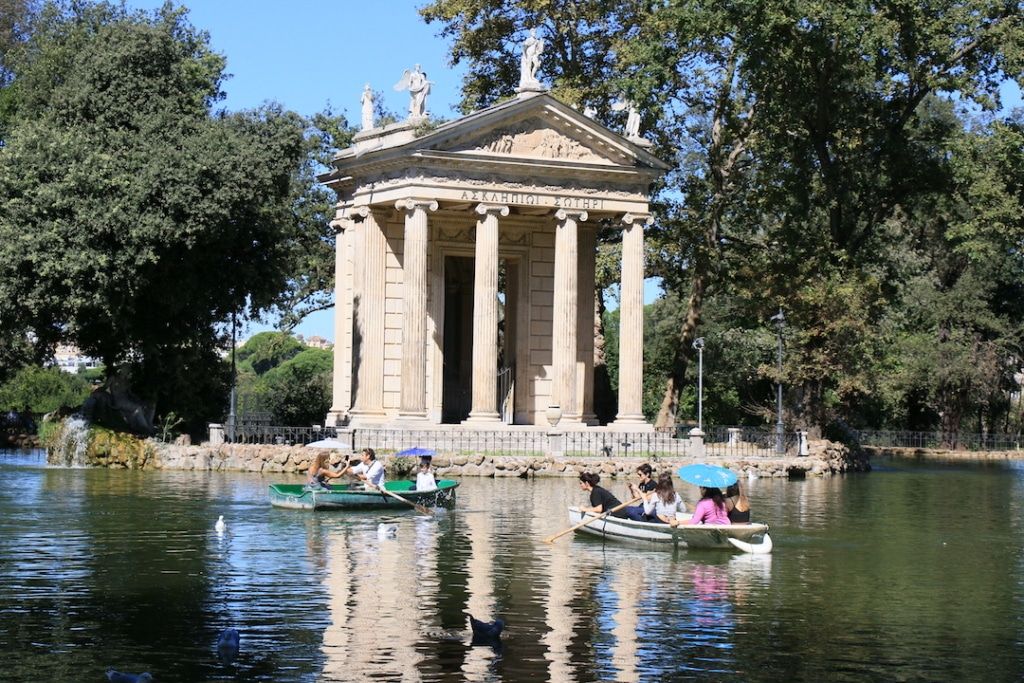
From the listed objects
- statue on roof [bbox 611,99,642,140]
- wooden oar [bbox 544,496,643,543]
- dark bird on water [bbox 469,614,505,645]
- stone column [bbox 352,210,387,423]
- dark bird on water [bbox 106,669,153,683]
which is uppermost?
statue on roof [bbox 611,99,642,140]

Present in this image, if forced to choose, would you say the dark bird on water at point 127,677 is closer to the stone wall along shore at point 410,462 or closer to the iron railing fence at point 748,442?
the stone wall along shore at point 410,462

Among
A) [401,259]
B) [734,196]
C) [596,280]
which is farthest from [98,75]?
[734,196]

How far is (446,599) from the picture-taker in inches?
875

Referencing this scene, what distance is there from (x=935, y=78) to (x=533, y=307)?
52.3 ft

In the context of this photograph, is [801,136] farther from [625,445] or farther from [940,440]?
[940,440]

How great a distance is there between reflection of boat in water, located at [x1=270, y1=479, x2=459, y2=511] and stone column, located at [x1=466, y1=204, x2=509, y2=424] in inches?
628

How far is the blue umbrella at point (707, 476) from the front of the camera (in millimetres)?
28422

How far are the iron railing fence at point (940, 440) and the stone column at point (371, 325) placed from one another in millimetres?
31476

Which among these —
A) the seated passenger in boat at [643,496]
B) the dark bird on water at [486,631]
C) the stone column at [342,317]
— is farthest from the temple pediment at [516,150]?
the dark bird on water at [486,631]

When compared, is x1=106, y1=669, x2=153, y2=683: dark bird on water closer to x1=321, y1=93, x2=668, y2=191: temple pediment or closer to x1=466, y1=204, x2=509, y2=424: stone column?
x1=321, y1=93, x2=668, y2=191: temple pediment

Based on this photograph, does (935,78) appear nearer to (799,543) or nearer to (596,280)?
(596,280)

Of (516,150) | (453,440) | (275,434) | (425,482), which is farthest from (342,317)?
(425,482)

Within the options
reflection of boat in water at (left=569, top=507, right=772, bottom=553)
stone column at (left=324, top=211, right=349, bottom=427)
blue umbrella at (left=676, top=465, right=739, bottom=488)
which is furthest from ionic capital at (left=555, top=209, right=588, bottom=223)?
blue umbrella at (left=676, top=465, right=739, bottom=488)

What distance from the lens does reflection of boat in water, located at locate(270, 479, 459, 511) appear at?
34.3 m
